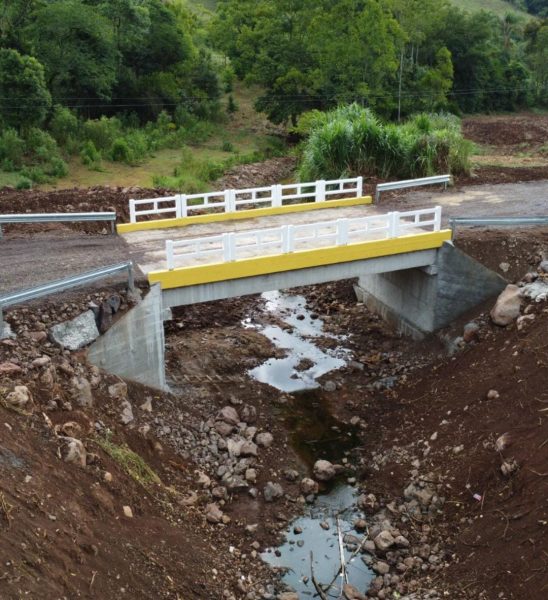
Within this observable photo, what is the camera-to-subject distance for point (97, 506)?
405 inches

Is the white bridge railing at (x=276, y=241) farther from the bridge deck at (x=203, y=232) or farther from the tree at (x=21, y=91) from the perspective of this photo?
the tree at (x=21, y=91)

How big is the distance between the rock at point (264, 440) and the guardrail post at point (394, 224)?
594 cm

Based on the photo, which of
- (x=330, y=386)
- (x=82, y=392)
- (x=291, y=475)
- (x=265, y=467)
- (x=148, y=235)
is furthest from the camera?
(x=148, y=235)

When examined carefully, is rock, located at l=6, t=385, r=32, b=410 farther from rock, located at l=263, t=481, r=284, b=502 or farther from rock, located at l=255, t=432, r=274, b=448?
rock, located at l=255, t=432, r=274, b=448

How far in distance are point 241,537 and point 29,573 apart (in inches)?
191

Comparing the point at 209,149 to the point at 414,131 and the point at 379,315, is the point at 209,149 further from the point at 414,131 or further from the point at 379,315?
the point at 379,315

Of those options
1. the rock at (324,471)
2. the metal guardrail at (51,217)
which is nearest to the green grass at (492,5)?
the metal guardrail at (51,217)

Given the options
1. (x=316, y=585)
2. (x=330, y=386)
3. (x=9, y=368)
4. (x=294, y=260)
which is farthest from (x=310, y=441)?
(x=9, y=368)

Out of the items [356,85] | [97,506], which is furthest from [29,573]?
[356,85]

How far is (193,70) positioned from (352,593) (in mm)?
45289

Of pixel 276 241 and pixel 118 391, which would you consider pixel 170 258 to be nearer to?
pixel 276 241

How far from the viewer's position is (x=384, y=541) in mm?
12031

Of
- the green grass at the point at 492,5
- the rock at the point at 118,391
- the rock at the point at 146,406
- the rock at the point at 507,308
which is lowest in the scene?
the rock at the point at 146,406

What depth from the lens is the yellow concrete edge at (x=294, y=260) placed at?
1516 cm
